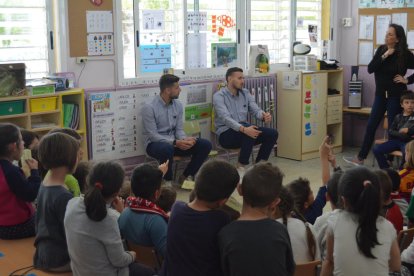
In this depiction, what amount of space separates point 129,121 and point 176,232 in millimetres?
3653

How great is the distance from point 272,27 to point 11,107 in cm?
362

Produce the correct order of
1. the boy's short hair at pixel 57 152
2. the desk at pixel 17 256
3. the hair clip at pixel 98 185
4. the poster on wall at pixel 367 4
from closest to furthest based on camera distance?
the hair clip at pixel 98 185, the boy's short hair at pixel 57 152, the desk at pixel 17 256, the poster on wall at pixel 367 4

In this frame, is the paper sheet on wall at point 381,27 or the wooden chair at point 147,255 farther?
the paper sheet on wall at point 381,27

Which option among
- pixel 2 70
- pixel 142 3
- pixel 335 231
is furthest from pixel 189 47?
pixel 335 231

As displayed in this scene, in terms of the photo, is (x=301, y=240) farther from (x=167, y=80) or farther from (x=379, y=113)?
(x=379, y=113)

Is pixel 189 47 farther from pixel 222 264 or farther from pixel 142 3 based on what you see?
pixel 222 264

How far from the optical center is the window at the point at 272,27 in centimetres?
696

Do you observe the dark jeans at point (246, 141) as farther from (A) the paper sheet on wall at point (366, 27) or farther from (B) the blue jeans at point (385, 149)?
(A) the paper sheet on wall at point (366, 27)

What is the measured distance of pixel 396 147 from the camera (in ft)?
19.3

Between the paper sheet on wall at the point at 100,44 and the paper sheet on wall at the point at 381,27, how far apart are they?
11.5 ft

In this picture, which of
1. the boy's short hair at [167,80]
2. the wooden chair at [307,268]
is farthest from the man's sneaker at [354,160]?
the wooden chair at [307,268]

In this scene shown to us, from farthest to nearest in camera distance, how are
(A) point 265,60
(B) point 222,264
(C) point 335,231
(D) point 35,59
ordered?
1. (A) point 265,60
2. (D) point 35,59
3. (C) point 335,231
4. (B) point 222,264

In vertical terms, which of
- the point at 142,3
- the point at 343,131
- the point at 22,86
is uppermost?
the point at 142,3

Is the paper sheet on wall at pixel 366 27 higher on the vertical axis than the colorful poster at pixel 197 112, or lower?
higher
